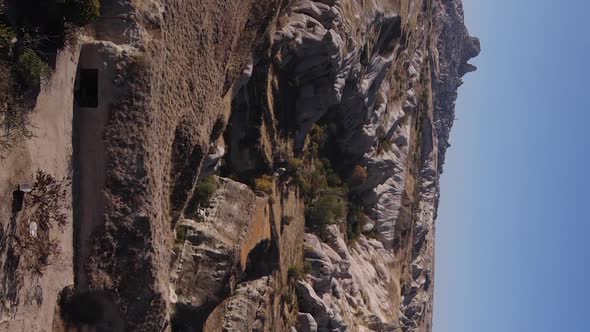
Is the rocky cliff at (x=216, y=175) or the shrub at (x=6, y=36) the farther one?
the rocky cliff at (x=216, y=175)

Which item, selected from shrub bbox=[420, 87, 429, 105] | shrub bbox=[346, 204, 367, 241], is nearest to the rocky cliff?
shrub bbox=[346, 204, 367, 241]

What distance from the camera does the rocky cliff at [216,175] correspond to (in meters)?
13.9

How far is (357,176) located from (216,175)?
17.2 meters

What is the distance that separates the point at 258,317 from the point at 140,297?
10.6m

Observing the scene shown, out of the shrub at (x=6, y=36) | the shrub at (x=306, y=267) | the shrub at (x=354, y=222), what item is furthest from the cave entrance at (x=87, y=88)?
the shrub at (x=354, y=222)

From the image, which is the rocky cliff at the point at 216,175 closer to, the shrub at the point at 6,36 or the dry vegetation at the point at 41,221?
the dry vegetation at the point at 41,221

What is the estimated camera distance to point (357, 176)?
132ft

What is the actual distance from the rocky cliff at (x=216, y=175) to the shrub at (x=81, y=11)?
0.67m

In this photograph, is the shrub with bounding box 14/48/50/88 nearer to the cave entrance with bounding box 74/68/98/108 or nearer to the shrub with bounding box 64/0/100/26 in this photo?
the shrub with bounding box 64/0/100/26

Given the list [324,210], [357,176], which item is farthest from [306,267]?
[357,176]

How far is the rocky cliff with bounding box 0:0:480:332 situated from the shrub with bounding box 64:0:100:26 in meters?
0.67

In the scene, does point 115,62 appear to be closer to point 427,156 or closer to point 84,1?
point 84,1

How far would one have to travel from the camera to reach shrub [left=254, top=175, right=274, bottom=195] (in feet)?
93.3

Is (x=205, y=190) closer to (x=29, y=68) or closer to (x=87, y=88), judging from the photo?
(x=87, y=88)
